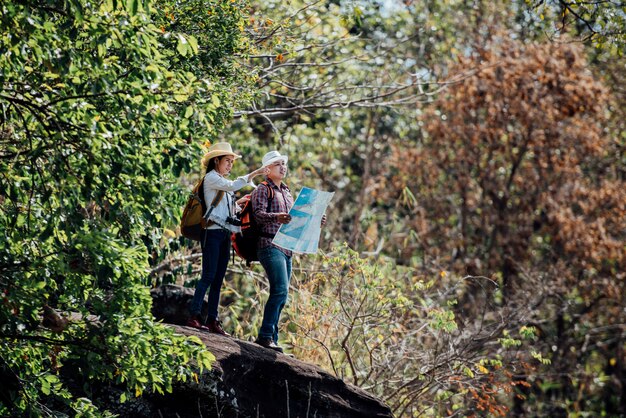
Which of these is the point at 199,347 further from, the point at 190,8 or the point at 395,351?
the point at 395,351

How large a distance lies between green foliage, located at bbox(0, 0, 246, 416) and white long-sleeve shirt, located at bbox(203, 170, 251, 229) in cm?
97

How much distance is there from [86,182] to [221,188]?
2.10 m

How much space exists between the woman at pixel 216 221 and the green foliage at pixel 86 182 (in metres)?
1.07

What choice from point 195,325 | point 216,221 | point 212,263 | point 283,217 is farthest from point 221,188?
point 195,325

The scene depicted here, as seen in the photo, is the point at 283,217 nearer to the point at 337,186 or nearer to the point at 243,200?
the point at 243,200

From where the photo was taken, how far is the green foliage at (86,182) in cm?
656

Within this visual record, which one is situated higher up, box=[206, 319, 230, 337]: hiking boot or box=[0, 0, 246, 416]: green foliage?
box=[0, 0, 246, 416]: green foliage

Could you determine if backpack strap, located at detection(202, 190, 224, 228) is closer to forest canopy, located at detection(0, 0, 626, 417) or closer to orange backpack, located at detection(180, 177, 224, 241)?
orange backpack, located at detection(180, 177, 224, 241)

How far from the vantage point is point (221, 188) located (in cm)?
856

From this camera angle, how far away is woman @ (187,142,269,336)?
862cm

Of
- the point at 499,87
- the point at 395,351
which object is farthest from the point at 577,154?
the point at 395,351

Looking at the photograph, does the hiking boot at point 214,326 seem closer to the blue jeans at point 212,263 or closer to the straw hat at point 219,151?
the blue jeans at point 212,263

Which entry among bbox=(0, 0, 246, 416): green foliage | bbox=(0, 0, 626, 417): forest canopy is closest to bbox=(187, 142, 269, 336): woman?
bbox=(0, 0, 626, 417): forest canopy

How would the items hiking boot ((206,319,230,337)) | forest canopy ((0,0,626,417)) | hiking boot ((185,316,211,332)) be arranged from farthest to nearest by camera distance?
1. hiking boot ((206,319,230,337))
2. hiking boot ((185,316,211,332))
3. forest canopy ((0,0,626,417))
